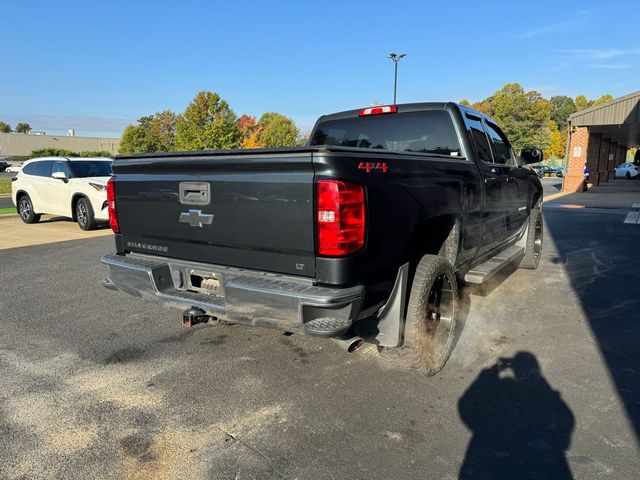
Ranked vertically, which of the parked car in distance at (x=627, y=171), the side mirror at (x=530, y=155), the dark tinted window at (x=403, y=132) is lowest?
the parked car in distance at (x=627, y=171)

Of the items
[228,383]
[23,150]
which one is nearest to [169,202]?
[228,383]

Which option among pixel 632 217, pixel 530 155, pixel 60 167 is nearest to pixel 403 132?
pixel 530 155

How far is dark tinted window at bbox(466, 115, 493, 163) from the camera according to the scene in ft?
15.0

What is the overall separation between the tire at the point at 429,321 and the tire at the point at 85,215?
9015mm

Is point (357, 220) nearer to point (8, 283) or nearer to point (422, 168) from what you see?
point (422, 168)

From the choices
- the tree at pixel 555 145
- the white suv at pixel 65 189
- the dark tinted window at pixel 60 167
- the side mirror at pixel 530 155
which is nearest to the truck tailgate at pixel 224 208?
the side mirror at pixel 530 155

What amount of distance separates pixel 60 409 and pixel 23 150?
96107mm

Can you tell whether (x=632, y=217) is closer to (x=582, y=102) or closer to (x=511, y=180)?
(x=511, y=180)

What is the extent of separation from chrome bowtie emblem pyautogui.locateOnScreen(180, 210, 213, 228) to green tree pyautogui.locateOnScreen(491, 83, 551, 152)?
246 feet

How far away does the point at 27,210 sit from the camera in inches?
468

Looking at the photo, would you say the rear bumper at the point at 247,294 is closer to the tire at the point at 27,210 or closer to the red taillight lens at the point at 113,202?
the red taillight lens at the point at 113,202

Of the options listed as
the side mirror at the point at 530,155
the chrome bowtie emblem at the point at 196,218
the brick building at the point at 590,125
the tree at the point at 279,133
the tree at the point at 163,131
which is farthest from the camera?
the tree at the point at 279,133

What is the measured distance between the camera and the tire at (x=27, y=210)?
11797 mm

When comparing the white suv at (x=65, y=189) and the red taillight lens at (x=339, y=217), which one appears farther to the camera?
the white suv at (x=65, y=189)
